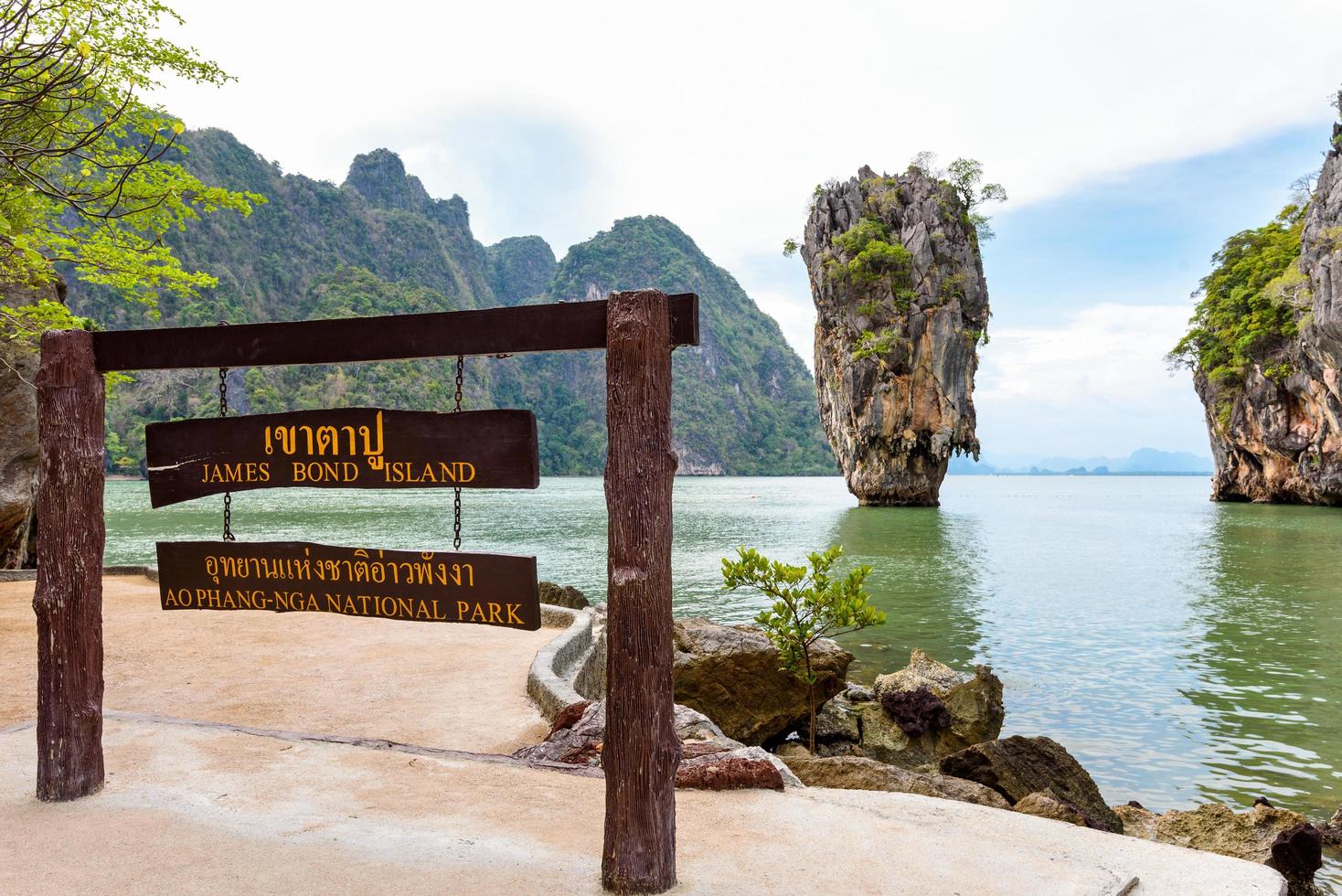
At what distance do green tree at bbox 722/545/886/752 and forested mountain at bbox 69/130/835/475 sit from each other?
78203 mm

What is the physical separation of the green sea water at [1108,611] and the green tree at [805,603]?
2.87 meters

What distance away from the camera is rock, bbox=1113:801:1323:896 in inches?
200

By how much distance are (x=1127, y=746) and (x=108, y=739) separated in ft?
30.8

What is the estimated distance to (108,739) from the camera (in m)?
4.81

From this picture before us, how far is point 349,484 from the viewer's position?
3822 millimetres

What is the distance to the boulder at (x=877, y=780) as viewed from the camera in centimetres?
500

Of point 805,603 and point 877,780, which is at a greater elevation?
point 805,603

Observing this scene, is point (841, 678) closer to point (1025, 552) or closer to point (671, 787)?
point (671, 787)

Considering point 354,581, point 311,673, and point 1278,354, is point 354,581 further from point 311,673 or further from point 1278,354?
point 1278,354

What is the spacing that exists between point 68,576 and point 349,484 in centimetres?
141

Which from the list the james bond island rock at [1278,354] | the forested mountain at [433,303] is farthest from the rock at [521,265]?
the james bond island rock at [1278,354]

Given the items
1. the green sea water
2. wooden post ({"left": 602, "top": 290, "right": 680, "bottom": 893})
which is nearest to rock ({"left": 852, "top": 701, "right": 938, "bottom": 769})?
the green sea water

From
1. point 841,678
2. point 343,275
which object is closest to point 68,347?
point 841,678

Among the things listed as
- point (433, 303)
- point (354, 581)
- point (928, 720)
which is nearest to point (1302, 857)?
point (928, 720)
